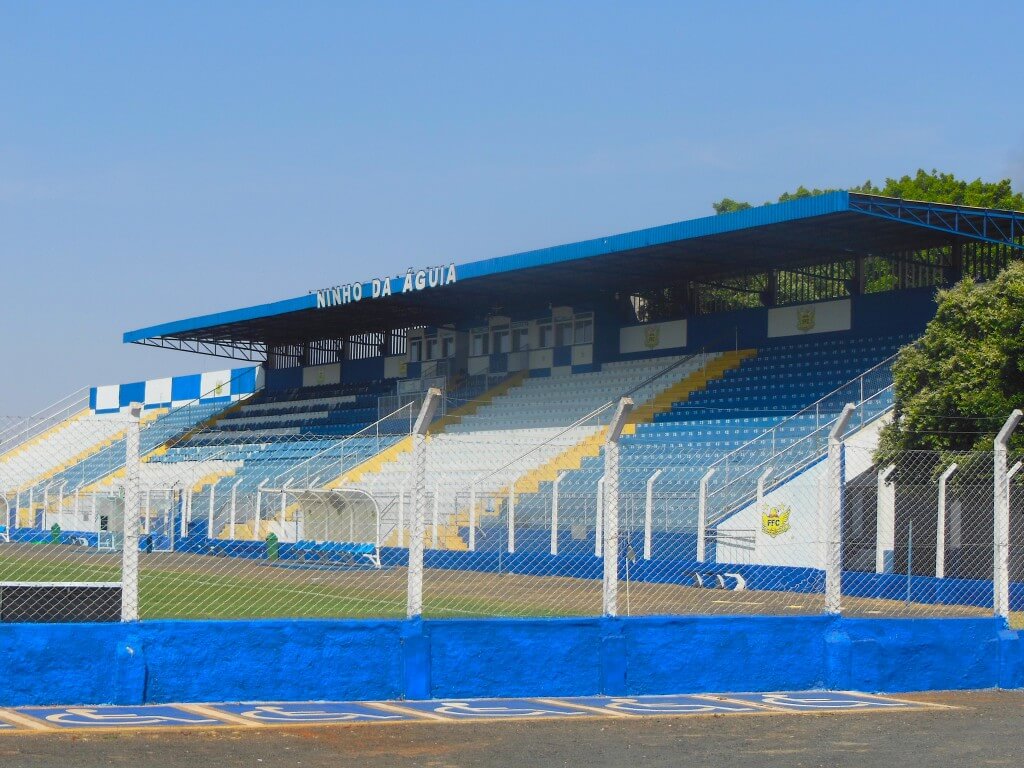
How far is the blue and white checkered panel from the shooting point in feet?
182

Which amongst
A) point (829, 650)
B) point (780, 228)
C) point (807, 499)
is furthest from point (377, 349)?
point (829, 650)

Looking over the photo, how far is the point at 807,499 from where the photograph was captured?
24.9m

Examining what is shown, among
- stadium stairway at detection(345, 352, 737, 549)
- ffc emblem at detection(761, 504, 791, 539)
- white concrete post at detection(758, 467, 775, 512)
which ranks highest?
A: stadium stairway at detection(345, 352, 737, 549)

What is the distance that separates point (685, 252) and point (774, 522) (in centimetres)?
1105

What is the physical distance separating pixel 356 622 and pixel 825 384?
861 inches

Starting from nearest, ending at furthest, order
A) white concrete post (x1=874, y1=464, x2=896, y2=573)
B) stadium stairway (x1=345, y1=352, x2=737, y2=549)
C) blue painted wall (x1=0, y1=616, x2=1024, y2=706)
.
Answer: blue painted wall (x1=0, y1=616, x2=1024, y2=706), white concrete post (x1=874, y1=464, x2=896, y2=573), stadium stairway (x1=345, y1=352, x2=737, y2=549)

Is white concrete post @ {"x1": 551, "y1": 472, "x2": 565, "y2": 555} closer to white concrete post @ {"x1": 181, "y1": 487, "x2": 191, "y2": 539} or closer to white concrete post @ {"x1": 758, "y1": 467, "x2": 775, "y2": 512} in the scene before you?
white concrete post @ {"x1": 758, "y1": 467, "x2": 775, "y2": 512}

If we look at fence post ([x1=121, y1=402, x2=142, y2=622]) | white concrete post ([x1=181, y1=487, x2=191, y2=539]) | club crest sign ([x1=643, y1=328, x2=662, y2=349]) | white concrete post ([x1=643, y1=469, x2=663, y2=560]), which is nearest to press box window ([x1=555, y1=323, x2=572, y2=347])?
club crest sign ([x1=643, y1=328, x2=662, y2=349])

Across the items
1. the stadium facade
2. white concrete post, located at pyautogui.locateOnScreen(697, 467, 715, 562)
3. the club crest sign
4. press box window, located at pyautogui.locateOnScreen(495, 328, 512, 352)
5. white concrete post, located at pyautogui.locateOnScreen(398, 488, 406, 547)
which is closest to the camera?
the stadium facade

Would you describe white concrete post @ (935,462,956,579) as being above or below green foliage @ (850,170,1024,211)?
below

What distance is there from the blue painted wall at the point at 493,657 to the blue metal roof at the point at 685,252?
1634 cm

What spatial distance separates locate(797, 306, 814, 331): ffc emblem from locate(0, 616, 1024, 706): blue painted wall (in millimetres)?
22173

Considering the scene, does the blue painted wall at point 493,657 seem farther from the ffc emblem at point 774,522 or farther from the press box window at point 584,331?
the press box window at point 584,331

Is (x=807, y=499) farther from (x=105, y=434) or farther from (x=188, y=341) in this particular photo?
(x=105, y=434)
